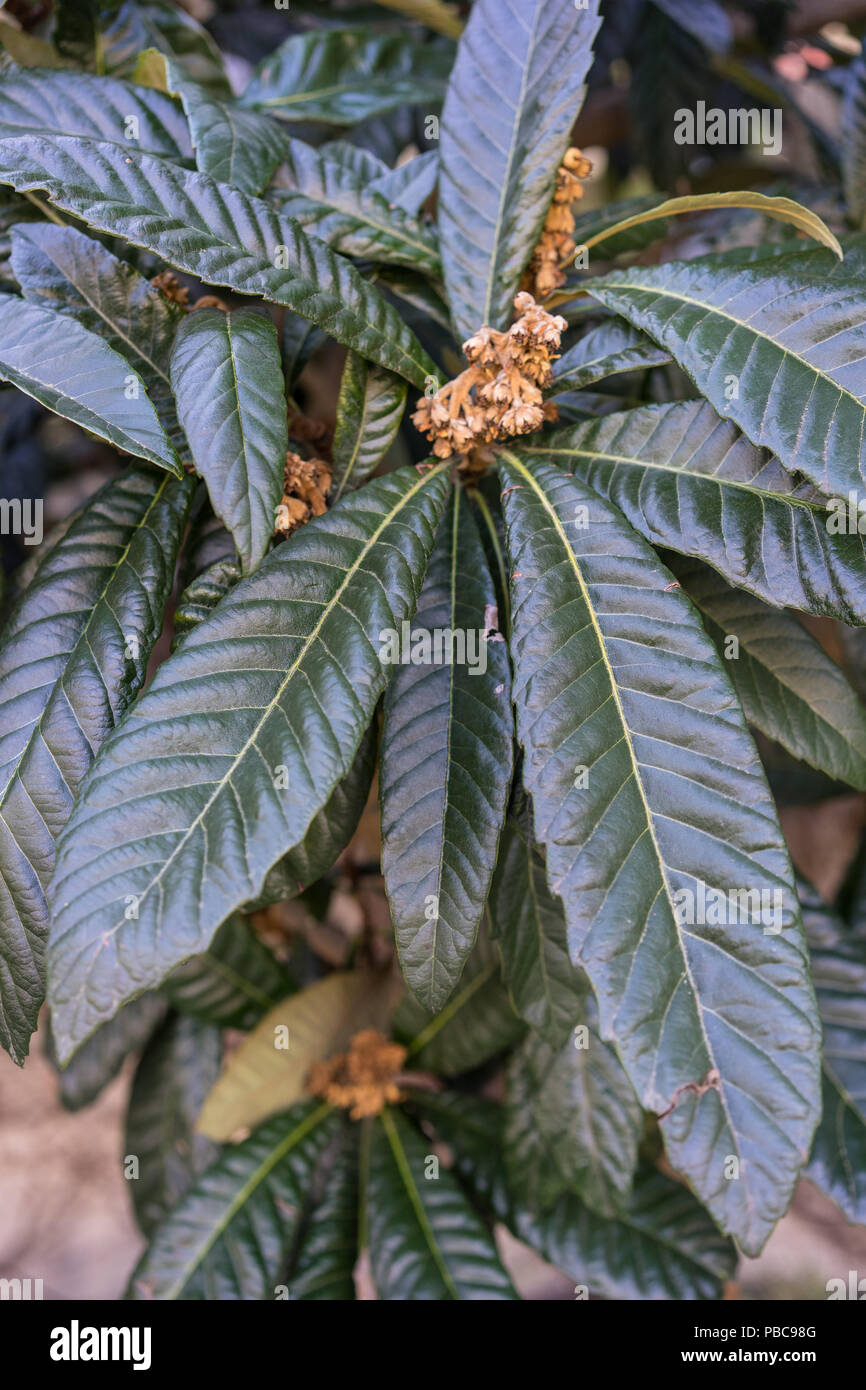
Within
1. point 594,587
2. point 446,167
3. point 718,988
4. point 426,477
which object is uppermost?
point 446,167

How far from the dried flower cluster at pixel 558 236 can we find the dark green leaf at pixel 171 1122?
1069 mm

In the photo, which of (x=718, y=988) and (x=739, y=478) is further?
(x=739, y=478)

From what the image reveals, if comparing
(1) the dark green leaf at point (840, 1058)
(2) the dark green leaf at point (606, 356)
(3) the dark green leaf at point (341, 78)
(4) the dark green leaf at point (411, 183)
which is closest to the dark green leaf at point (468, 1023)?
(1) the dark green leaf at point (840, 1058)

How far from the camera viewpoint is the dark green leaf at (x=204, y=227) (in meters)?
0.68

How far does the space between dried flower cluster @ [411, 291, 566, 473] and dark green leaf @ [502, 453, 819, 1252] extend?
0.12 metres

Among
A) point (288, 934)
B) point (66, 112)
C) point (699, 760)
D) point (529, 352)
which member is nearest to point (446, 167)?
point (529, 352)

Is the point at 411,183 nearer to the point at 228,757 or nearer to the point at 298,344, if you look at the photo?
the point at 298,344

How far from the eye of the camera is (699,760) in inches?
26.2

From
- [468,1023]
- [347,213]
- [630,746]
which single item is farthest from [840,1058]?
[347,213]

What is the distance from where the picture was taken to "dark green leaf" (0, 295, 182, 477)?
2.17 ft

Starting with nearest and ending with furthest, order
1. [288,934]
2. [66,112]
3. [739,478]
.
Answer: [739,478]
[66,112]
[288,934]

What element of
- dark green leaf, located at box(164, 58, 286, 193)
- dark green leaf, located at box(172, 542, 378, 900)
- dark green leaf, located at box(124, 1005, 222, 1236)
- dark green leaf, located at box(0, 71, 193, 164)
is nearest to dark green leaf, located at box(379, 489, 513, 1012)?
dark green leaf, located at box(172, 542, 378, 900)
